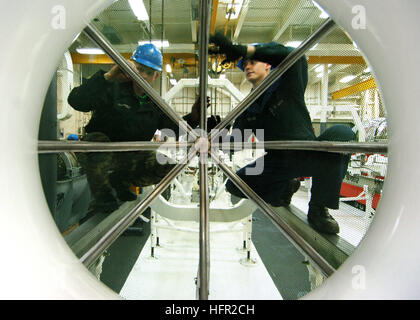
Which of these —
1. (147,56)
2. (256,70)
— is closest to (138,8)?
(147,56)

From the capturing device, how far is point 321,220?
2.40 feet

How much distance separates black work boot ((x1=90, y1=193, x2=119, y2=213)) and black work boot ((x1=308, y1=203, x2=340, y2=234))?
650 millimetres

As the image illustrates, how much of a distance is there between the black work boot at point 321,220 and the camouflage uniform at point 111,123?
46 centimetres

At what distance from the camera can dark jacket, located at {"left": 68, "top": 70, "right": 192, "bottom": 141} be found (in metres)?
0.69

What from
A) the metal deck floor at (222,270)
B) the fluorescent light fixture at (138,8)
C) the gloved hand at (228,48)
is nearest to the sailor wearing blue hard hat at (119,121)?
the gloved hand at (228,48)

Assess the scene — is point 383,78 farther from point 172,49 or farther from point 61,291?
point 172,49

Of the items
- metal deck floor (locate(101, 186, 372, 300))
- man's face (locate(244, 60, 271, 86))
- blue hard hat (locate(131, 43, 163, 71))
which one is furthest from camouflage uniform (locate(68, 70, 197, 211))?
metal deck floor (locate(101, 186, 372, 300))

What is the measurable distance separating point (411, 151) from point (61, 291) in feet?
1.54

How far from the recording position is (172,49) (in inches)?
51.3

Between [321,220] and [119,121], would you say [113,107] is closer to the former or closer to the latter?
[119,121]

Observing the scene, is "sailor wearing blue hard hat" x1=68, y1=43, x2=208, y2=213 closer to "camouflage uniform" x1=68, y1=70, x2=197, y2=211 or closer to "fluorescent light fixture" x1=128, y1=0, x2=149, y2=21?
"camouflage uniform" x1=68, y1=70, x2=197, y2=211

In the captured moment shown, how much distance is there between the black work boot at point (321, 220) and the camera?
72 centimetres

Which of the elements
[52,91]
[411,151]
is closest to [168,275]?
[52,91]
